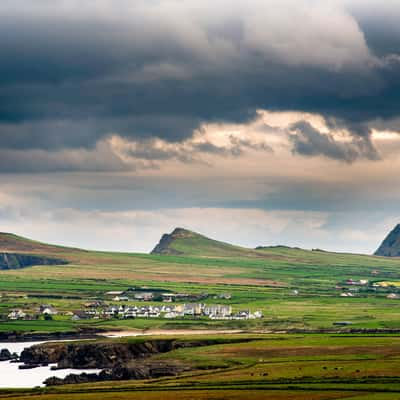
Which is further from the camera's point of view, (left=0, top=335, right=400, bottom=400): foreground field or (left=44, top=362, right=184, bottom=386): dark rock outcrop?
(left=44, top=362, right=184, bottom=386): dark rock outcrop

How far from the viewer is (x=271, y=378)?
513 ft

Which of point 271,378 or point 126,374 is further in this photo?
point 126,374

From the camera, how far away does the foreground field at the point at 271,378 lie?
A: 140 metres

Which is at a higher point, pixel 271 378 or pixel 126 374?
pixel 271 378

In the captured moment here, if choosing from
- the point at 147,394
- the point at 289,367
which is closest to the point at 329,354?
the point at 289,367

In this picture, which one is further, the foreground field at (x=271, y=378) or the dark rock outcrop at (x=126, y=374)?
the dark rock outcrop at (x=126, y=374)

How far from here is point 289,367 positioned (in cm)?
16975

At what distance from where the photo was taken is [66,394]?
148 meters

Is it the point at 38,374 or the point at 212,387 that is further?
the point at 38,374

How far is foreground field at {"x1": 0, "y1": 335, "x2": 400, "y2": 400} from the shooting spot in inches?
5497

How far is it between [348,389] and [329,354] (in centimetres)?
4604

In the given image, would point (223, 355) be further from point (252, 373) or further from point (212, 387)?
point (212, 387)

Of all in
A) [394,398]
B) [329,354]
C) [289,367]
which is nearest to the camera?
[394,398]

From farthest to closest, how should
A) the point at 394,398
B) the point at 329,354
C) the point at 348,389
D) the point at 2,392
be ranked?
the point at 329,354
the point at 2,392
the point at 348,389
the point at 394,398
